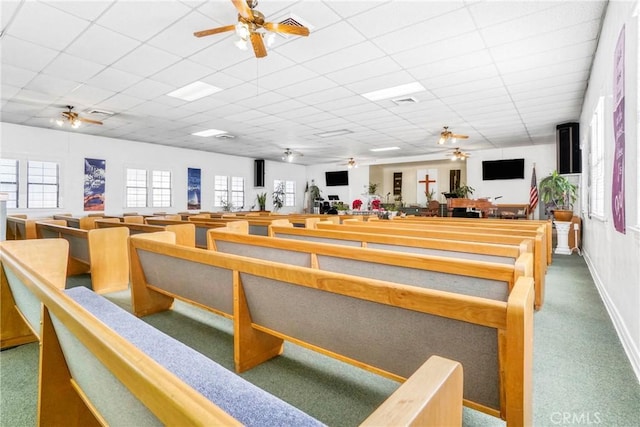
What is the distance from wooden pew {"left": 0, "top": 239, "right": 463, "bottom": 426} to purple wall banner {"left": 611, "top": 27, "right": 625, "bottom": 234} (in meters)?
2.65

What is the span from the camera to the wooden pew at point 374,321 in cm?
98

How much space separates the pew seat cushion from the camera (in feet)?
2.25

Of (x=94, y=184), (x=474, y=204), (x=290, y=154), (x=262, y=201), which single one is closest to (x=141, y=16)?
(x=94, y=184)

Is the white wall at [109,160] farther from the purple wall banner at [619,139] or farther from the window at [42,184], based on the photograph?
the purple wall banner at [619,139]

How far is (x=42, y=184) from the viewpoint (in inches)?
296

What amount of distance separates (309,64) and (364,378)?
3705 millimetres

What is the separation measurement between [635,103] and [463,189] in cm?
956

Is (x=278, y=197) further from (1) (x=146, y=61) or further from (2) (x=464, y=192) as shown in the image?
(1) (x=146, y=61)

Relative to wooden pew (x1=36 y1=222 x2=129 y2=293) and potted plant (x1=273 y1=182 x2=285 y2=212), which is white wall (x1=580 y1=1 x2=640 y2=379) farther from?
potted plant (x1=273 y1=182 x2=285 y2=212)

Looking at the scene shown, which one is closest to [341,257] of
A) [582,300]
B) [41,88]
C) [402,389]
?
[402,389]

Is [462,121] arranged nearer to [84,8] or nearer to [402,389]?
[84,8]

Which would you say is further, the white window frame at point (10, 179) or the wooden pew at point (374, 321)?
the white window frame at point (10, 179)

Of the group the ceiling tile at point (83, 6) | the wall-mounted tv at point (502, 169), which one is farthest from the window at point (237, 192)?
the ceiling tile at point (83, 6)

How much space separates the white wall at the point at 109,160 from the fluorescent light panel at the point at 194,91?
4.51m
